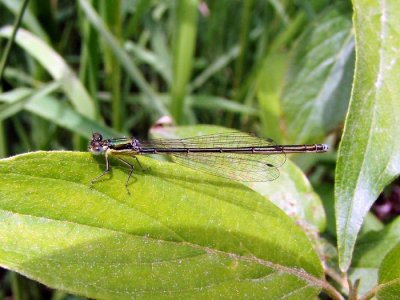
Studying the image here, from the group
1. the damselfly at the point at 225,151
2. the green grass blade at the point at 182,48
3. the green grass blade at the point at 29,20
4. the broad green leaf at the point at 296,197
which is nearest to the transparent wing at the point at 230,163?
the damselfly at the point at 225,151

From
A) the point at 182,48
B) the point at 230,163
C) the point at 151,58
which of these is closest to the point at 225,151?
the point at 230,163

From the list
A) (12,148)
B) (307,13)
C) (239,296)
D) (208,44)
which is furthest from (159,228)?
(208,44)

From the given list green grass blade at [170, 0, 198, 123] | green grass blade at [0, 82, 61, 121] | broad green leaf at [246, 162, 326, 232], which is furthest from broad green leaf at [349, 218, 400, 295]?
green grass blade at [0, 82, 61, 121]

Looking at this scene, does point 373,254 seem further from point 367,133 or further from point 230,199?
point 230,199

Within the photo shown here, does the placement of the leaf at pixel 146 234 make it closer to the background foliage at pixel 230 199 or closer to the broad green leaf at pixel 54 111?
the background foliage at pixel 230 199

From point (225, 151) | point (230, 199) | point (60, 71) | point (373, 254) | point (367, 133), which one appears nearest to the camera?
point (230, 199)

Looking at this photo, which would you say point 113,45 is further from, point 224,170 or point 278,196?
point 278,196
